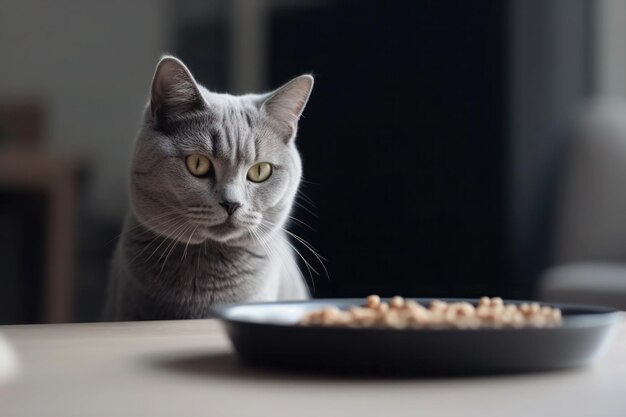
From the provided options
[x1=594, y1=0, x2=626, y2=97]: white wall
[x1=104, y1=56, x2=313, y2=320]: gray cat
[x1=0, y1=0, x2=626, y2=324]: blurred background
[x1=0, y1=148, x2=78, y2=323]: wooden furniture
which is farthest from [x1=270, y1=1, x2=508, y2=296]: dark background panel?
[x1=104, y1=56, x2=313, y2=320]: gray cat

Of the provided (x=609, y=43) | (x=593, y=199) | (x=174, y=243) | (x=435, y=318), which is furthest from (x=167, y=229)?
(x=609, y=43)

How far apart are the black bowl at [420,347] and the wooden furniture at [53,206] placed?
2.13 m

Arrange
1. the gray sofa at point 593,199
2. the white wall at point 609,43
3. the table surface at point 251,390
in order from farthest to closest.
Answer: the white wall at point 609,43
the gray sofa at point 593,199
the table surface at point 251,390

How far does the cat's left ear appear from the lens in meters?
1.12

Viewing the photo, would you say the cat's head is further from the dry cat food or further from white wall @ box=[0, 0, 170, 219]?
white wall @ box=[0, 0, 170, 219]

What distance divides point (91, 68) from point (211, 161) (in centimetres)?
172

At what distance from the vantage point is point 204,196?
1.04 m

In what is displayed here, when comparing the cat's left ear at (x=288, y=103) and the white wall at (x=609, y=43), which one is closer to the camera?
the cat's left ear at (x=288, y=103)

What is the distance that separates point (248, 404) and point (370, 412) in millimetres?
72

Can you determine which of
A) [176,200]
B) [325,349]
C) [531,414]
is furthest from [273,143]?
[531,414]

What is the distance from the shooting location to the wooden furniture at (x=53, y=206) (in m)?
2.61

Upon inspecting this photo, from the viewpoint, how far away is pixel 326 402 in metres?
0.49

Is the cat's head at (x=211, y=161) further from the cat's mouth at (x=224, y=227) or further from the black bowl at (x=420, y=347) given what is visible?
the black bowl at (x=420, y=347)

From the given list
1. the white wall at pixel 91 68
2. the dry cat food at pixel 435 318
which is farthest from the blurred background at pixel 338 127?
the dry cat food at pixel 435 318
